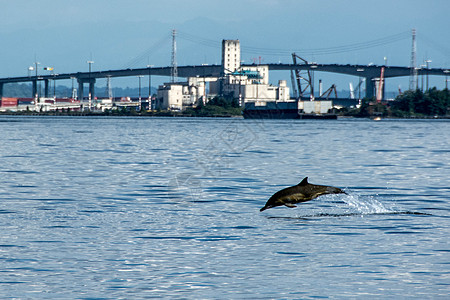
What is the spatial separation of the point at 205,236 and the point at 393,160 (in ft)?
109

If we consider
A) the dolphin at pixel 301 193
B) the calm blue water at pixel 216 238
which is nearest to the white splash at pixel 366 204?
the calm blue water at pixel 216 238

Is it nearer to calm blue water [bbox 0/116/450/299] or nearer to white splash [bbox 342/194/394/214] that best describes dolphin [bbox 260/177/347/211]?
calm blue water [bbox 0/116/450/299]

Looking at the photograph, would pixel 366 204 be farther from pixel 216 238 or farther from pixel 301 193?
pixel 216 238

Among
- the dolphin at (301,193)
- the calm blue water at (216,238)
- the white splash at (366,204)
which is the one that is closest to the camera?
the calm blue water at (216,238)

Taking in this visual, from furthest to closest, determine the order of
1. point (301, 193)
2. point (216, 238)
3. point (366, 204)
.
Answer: point (366, 204), point (301, 193), point (216, 238)

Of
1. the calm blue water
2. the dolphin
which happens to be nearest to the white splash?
the calm blue water

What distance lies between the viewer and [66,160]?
4803 centimetres

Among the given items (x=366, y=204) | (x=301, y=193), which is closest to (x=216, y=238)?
(x=301, y=193)

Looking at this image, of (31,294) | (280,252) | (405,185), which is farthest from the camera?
(405,185)

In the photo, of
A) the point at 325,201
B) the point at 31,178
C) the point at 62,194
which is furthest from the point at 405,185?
the point at 31,178

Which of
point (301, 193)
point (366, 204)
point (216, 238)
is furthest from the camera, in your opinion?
point (366, 204)

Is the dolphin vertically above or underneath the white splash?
above

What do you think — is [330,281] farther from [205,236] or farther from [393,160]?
[393,160]

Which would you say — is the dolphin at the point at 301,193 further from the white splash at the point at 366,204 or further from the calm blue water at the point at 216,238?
the white splash at the point at 366,204
